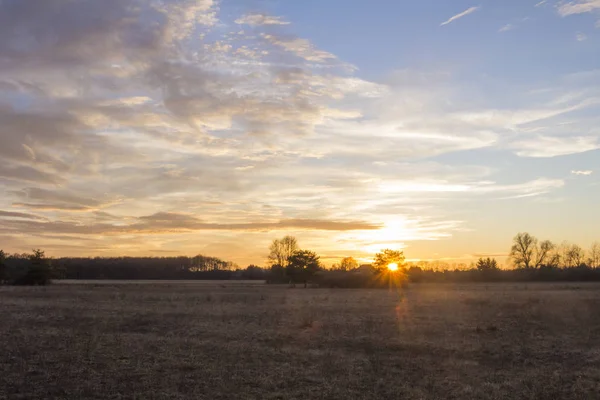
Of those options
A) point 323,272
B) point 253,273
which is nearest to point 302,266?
point 323,272

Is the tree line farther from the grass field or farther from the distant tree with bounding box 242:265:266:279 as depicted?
the grass field

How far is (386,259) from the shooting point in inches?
4532

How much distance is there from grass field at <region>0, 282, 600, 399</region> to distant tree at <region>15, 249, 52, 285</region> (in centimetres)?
5727

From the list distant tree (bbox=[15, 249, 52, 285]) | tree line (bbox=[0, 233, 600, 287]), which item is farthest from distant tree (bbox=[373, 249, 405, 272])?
distant tree (bbox=[15, 249, 52, 285])

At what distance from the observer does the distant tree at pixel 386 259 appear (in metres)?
114

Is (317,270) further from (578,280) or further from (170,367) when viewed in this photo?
(170,367)

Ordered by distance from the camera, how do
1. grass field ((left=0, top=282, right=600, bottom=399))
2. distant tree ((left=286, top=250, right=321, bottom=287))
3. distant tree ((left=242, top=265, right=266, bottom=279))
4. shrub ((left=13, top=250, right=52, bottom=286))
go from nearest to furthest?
grass field ((left=0, top=282, right=600, bottom=399))
shrub ((left=13, top=250, right=52, bottom=286))
distant tree ((left=286, top=250, right=321, bottom=287))
distant tree ((left=242, top=265, right=266, bottom=279))

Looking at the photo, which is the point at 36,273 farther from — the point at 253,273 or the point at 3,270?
the point at 253,273

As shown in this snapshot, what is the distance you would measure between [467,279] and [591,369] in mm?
103302

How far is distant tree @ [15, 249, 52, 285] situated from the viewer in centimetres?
8581

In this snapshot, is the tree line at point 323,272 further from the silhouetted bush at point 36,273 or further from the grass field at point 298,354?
the grass field at point 298,354

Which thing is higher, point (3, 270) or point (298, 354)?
point (3, 270)

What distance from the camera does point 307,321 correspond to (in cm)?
2950

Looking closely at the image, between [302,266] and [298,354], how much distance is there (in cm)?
8200
